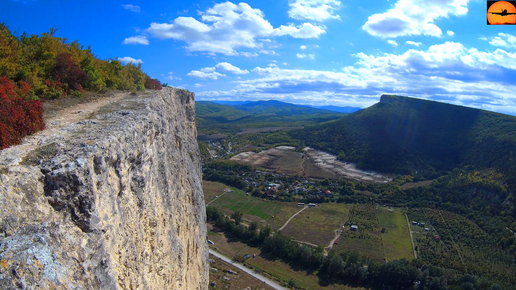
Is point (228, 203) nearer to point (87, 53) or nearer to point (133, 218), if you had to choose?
point (87, 53)

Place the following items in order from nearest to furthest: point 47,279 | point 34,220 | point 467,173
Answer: point 47,279 → point 34,220 → point 467,173

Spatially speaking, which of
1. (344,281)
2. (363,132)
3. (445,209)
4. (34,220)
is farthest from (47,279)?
(363,132)

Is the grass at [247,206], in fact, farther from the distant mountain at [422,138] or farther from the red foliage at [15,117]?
the red foliage at [15,117]

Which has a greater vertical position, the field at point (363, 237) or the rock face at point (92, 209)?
the rock face at point (92, 209)

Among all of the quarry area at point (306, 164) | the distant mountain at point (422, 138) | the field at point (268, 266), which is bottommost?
the field at point (268, 266)

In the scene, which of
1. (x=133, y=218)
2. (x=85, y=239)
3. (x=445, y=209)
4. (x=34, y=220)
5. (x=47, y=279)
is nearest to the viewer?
(x=47, y=279)

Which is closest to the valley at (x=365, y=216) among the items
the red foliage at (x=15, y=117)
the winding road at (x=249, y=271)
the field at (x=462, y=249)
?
the field at (x=462, y=249)
